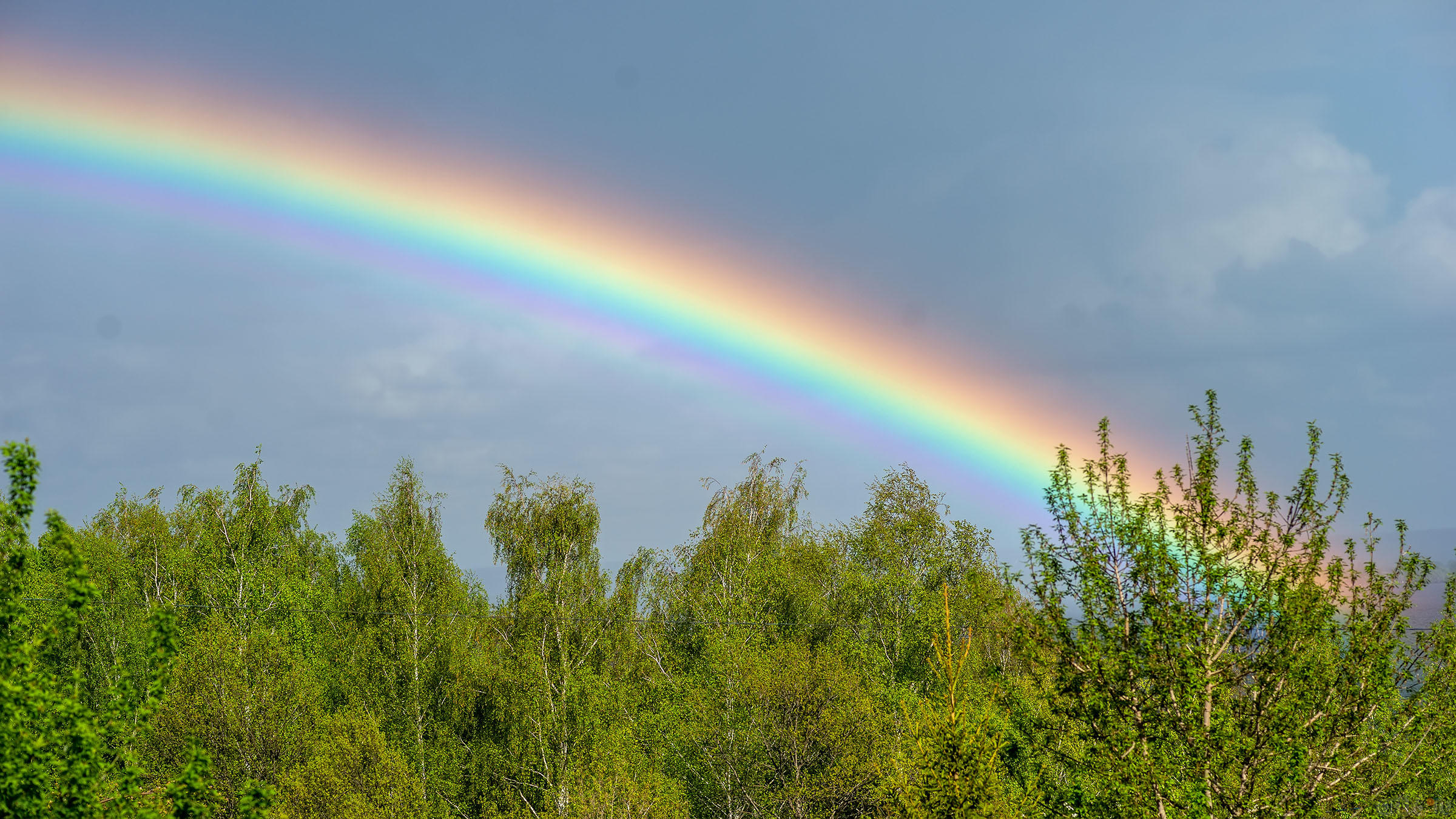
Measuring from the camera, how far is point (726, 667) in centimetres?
4262

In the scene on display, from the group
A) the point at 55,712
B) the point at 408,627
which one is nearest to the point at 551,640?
the point at 408,627

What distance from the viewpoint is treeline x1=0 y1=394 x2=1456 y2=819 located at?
1507cm

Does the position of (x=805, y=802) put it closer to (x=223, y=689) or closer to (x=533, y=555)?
Answer: (x=533, y=555)

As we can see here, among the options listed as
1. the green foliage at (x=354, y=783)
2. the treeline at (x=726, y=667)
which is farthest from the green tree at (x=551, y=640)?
the green foliage at (x=354, y=783)

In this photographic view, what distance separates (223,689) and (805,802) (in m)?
24.8

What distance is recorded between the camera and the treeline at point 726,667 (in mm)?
15070

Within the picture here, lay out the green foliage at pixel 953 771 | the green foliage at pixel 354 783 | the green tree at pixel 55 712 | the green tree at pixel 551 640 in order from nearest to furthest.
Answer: the green tree at pixel 55 712 → the green foliage at pixel 953 771 → the green foliage at pixel 354 783 → the green tree at pixel 551 640

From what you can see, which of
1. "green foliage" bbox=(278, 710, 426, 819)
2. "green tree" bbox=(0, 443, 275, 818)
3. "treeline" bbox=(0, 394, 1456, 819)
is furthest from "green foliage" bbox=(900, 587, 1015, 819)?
"green foliage" bbox=(278, 710, 426, 819)

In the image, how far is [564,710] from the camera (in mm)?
45000

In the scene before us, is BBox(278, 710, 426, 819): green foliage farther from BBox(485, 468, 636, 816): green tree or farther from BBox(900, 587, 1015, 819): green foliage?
BBox(900, 587, 1015, 819): green foliage

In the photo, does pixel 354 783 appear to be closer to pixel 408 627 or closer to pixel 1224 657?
pixel 408 627

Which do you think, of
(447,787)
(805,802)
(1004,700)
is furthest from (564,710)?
(1004,700)

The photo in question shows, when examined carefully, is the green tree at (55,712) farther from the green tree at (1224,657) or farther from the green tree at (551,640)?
the green tree at (551,640)

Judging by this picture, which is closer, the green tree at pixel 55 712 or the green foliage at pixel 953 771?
the green tree at pixel 55 712
